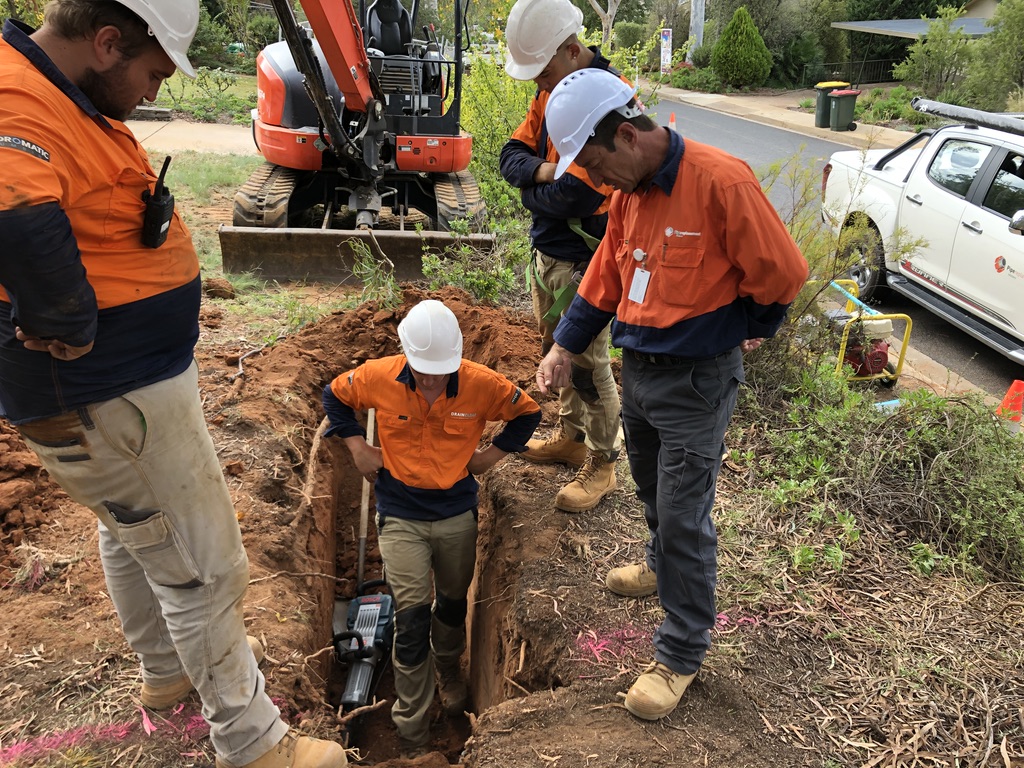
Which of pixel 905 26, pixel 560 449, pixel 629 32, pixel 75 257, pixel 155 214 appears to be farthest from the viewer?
pixel 629 32

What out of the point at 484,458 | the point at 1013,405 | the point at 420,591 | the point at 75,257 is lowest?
the point at 420,591

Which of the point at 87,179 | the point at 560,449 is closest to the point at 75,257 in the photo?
the point at 87,179

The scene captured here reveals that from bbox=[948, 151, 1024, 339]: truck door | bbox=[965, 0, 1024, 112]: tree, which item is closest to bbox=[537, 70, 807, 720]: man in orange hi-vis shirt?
bbox=[948, 151, 1024, 339]: truck door

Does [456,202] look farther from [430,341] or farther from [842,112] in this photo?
[842,112]

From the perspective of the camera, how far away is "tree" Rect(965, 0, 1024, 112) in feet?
52.2

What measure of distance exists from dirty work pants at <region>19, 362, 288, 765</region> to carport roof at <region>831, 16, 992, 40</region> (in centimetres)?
2493

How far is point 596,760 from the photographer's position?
2.73m

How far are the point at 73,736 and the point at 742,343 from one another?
2.85 m

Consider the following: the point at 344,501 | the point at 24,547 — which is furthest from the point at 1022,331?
the point at 24,547

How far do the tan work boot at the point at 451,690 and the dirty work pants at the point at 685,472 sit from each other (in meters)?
1.99

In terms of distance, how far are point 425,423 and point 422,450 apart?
144 mm

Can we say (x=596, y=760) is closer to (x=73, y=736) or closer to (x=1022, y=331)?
(x=73, y=736)

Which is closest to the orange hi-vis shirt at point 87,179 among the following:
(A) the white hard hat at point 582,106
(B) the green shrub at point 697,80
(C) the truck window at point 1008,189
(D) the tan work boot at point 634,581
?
(A) the white hard hat at point 582,106

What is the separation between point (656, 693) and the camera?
2846mm
